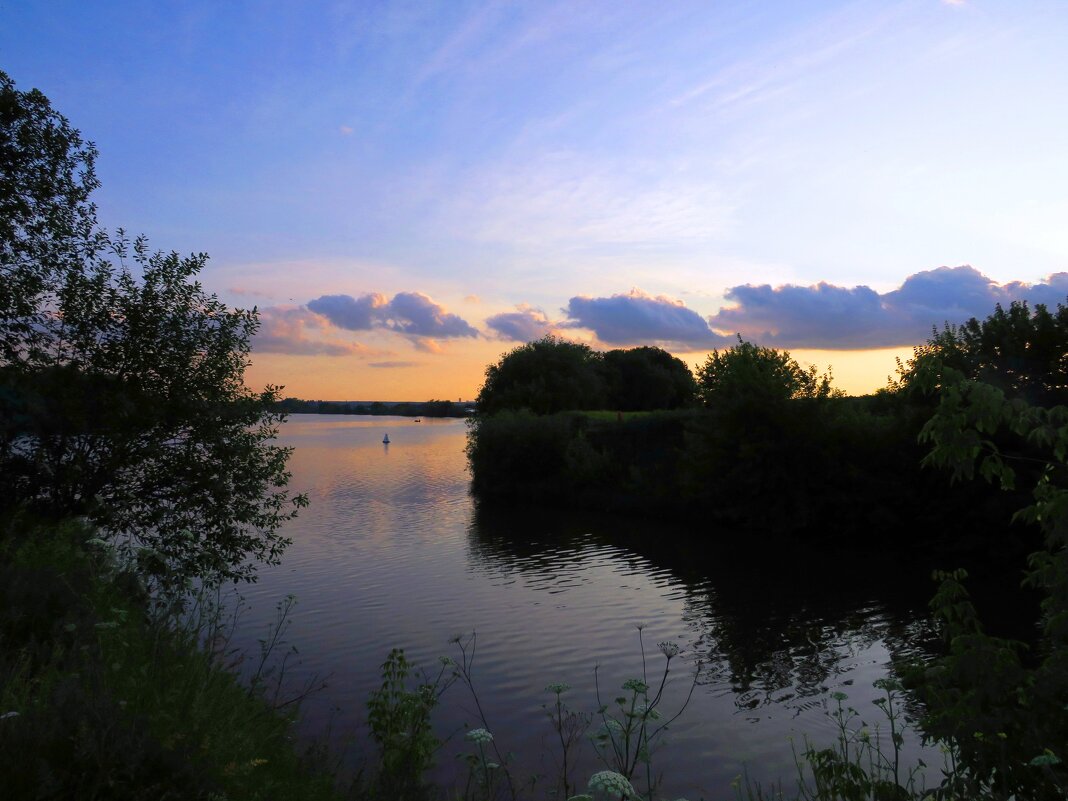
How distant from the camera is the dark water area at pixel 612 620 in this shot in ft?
34.9

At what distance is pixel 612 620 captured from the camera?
17047 mm

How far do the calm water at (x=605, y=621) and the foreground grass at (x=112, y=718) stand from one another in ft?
11.3

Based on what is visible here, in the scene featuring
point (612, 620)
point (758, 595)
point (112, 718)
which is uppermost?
point (112, 718)

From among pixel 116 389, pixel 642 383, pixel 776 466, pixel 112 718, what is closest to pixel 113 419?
pixel 116 389

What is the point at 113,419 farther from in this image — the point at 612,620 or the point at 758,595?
the point at 758,595

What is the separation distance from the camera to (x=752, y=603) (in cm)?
1903

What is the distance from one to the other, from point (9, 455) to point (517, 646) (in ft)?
29.5

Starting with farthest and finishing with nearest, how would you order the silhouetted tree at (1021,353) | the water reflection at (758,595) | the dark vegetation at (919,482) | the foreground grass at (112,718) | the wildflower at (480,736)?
the silhouetted tree at (1021,353), the water reflection at (758,595), the dark vegetation at (919,482), the wildflower at (480,736), the foreground grass at (112,718)

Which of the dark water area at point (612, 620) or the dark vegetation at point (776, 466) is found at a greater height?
the dark vegetation at point (776, 466)

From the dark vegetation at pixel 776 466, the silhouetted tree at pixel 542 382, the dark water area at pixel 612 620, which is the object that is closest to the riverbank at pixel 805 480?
the dark vegetation at pixel 776 466

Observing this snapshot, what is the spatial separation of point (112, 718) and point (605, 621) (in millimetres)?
13738

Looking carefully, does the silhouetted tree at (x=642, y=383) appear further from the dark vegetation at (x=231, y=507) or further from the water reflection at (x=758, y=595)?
the water reflection at (x=758, y=595)

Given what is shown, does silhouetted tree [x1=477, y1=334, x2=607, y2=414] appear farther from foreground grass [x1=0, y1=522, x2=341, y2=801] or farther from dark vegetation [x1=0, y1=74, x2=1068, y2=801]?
foreground grass [x1=0, y1=522, x2=341, y2=801]

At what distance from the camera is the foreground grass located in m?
3.79
